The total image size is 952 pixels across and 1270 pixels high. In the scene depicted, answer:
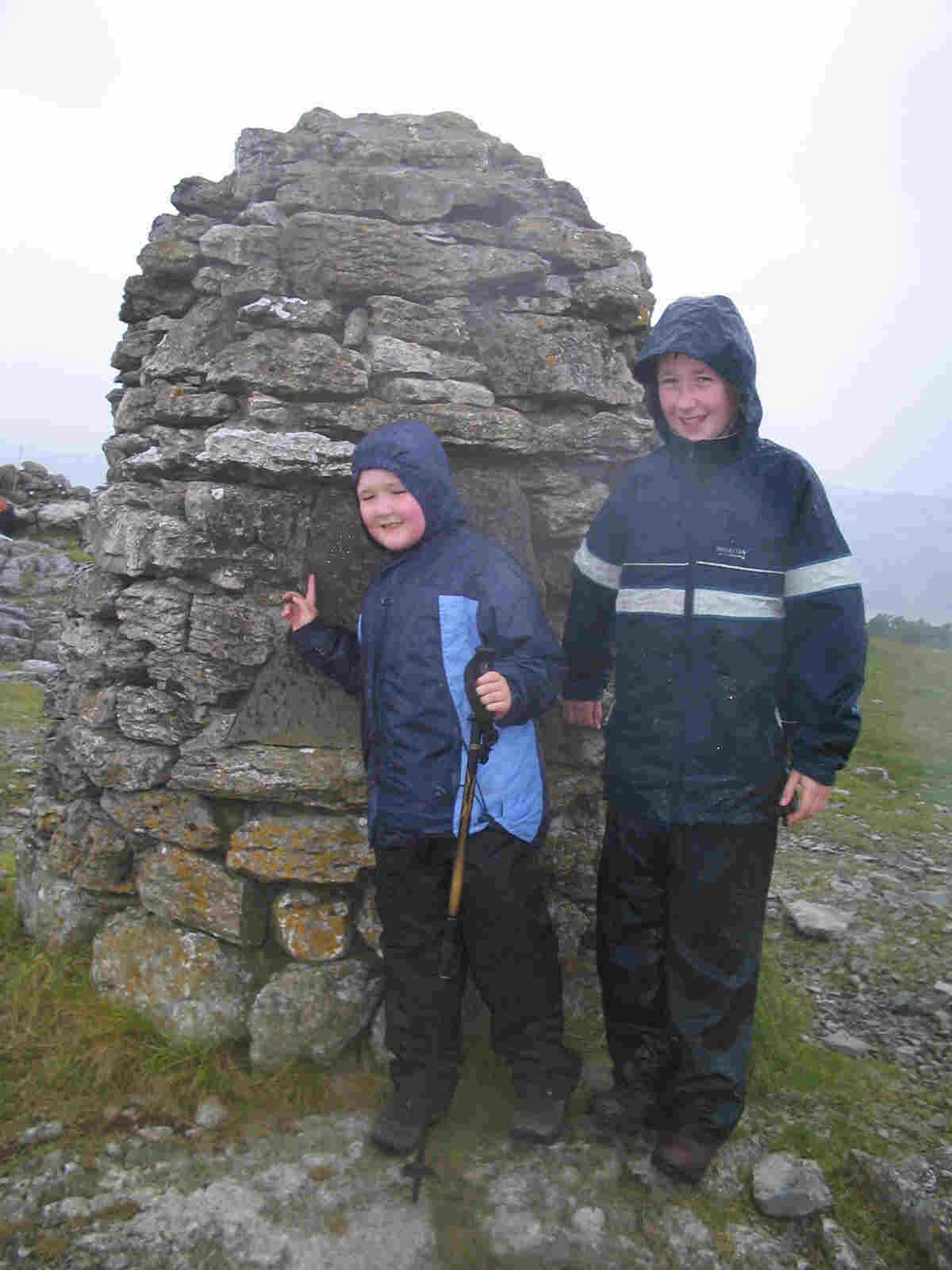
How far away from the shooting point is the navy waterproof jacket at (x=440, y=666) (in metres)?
3.89

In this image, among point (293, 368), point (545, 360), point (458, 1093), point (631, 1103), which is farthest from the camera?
point (545, 360)

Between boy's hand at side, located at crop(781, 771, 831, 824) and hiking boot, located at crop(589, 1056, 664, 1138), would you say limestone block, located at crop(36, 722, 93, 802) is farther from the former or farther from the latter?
boy's hand at side, located at crop(781, 771, 831, 824)

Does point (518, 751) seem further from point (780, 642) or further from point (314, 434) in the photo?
point (314, 434)

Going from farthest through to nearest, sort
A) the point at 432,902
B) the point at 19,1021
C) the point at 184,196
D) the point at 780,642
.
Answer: the point at 184,196 → the point at 19,1021 → the point at 432,902 → the point at 780,642

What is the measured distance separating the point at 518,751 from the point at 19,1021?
280 cm

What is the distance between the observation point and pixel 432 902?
4.06 metres

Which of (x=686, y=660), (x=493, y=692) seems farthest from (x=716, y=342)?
(x=493, y=692)

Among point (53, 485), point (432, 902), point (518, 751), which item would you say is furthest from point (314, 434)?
point (53, 485)

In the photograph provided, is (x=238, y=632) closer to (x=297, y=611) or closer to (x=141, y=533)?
(x=297, y=611)

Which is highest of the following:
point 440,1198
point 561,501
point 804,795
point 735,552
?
point 561,501

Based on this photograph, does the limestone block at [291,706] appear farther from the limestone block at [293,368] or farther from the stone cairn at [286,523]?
the limestone block at [293,368]

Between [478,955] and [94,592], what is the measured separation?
115 inches

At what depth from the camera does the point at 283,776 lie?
182 inches

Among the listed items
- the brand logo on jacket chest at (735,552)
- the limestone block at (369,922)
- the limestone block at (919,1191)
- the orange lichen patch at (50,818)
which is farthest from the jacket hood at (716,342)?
the orange lichen patch at (50,818)
